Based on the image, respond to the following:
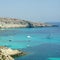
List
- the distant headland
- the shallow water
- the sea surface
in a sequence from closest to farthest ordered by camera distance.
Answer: the sea surface, the shallow water, the distant headland

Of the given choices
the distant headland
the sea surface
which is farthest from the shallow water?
the distant headland

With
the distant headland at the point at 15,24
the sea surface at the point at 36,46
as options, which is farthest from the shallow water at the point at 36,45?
the distant headland at the point at 15,24

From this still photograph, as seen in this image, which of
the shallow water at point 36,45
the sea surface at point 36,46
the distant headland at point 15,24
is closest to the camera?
the sea surface at point 36,46

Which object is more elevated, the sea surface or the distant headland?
the sea surface

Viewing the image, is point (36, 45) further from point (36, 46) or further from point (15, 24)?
point (15, 24)

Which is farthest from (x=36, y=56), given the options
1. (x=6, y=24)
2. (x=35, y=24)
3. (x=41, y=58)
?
(x=35, y=24)

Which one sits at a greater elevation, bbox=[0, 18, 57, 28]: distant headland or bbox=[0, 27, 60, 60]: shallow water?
bbox=[0, 27, 60, 60]: shallow water

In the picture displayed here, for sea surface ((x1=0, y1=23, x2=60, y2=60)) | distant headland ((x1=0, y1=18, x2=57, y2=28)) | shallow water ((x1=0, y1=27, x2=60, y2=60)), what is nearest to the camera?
sea surface ((x1=0, y1=23, x2=60, y2=60))

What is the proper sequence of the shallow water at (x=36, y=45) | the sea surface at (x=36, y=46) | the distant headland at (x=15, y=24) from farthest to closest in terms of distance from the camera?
1. the distant headland at (x=15, y=24)
2. the shallow water at (x=36, y=45)
3. the sea surface at (x=36, y=46)

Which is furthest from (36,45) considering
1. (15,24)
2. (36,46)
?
(15,24)

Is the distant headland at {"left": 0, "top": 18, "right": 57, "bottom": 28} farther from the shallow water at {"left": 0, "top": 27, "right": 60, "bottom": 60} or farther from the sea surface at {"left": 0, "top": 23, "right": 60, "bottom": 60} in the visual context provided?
the shallow water at {"left": 0, "top": 27, "right": 60, "bottom": 60}

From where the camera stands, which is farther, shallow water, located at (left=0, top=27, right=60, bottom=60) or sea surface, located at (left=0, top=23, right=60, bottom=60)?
shallow water, located at (left=0, top=27, right=60, bottom=60)

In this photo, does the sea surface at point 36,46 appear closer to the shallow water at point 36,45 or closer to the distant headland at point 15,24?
the shallow water at point 36,45

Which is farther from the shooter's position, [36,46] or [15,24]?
[15,24]
